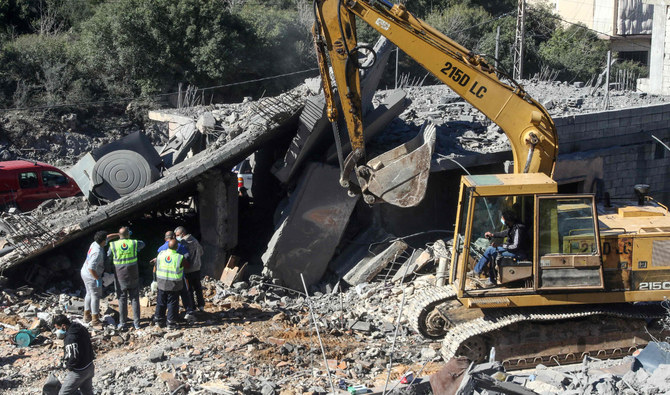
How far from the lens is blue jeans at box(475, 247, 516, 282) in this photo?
8.39 meters

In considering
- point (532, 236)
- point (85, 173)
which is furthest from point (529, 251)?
point (85, 173)

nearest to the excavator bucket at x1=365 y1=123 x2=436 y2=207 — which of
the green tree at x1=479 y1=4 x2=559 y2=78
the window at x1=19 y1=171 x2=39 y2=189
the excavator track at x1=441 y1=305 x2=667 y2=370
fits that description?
the excavator track at x1=441 y1=305 x2=667 y2=370

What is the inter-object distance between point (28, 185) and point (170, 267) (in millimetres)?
7802

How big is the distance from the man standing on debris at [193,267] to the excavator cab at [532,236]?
3581mm

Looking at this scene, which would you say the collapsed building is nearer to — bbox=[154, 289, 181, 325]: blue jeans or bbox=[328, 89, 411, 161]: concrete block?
bbox=[328, 89, 411, 161]: concrete block

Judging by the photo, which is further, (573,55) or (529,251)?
(573,55)

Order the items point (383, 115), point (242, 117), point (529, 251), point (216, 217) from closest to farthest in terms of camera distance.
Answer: point (529, 251) < point (216, 217) < point (383, 115) < point (242, 117)

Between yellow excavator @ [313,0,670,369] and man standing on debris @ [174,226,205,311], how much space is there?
261 centimetres

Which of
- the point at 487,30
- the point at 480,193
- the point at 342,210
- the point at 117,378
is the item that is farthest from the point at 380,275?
the point at 487,30

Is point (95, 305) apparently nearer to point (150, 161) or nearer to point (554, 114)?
point (150, 161)

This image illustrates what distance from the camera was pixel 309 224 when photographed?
11.6m

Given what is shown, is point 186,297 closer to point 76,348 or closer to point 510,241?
point 76,348

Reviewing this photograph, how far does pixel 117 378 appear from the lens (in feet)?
26.8

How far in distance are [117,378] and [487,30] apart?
31.1m
